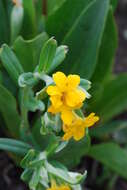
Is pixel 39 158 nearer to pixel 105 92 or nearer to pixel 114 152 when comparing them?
pixel 114 152

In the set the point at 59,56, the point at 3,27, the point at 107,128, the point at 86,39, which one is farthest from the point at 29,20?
the point at 107,128

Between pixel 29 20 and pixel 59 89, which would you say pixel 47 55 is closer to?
pixel 59 89

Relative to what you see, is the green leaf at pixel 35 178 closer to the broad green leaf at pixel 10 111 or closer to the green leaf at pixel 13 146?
the green leaf at pixel 13 146

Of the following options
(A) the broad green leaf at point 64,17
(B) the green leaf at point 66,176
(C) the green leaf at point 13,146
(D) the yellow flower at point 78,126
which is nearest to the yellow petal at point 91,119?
(D) the yellow flower at point 78,126

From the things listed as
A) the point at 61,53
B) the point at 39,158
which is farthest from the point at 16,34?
the point at 39,158

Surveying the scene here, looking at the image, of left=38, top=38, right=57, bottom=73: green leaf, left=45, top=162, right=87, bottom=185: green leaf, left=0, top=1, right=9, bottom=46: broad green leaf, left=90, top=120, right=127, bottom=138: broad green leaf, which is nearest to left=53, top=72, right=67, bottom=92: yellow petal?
left=38, top=38, right=57, bottom=73: green leaf

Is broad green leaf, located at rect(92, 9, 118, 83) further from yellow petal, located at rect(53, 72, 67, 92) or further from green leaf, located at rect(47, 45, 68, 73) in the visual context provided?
yellow petal, located at rect(53, 72, 67, 92)
